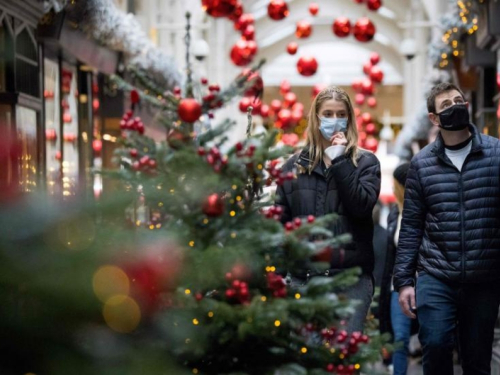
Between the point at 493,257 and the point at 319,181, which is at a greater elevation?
the point at 319,181

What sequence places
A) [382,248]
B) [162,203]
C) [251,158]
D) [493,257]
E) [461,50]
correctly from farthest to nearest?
[461,50] → [382,248] → [493,257] → [251,158] → [162,203]

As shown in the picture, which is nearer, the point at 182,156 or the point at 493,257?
the point at 182,156

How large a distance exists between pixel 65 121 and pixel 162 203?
381 inches

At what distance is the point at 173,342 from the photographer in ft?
6.14

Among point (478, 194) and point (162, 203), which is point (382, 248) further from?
point (162, 203)

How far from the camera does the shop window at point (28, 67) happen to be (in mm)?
9398

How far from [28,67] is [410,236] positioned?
551cm

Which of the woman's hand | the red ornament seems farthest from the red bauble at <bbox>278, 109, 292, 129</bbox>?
the red ornament

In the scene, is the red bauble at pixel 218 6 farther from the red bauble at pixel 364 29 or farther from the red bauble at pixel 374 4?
the red bauble at pixel 364 29

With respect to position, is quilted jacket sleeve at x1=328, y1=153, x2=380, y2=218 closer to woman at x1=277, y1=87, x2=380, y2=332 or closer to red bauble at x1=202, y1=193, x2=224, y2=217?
woman at x1=277, y1=87, x2=380, y2=332

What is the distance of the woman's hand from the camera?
5.20 m

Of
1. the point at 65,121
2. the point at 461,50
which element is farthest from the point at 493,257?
the point at 461,50

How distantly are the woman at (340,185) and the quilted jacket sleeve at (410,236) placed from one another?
14cm

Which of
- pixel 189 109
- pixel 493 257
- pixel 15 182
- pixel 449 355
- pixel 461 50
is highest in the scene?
pixel 461 50
